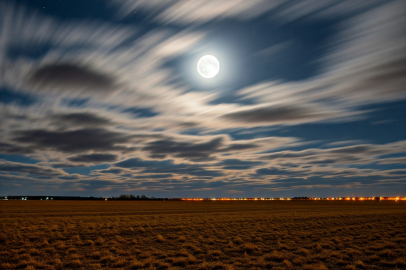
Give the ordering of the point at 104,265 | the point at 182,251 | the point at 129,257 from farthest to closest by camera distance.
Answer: the point at 182,251
the point at 129,257
the point at 104,265

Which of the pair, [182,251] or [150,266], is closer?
[150,266]

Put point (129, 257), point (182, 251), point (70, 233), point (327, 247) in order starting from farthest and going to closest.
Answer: point (70, 233), point (327, 247), point (182, 251), point (129, 257)

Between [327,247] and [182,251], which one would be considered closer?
[182,251]

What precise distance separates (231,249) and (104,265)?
29.1 feet

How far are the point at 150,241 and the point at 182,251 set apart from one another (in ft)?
18.7

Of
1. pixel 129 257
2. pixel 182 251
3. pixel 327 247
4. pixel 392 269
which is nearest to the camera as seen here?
pixel 392 269

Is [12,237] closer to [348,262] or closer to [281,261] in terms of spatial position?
[281,261]

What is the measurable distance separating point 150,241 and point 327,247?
14.3 metres

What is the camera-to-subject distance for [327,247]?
21.3 m

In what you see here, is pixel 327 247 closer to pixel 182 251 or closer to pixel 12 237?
pixel 182 251

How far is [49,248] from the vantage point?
67.3 feet

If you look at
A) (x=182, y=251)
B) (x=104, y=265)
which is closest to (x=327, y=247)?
(x=182, y=251)

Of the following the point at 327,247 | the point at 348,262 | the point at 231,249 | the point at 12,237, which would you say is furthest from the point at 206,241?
the point at 12,237

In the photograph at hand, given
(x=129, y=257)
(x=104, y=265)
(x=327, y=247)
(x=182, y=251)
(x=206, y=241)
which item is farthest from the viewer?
(x=206, y=241)
